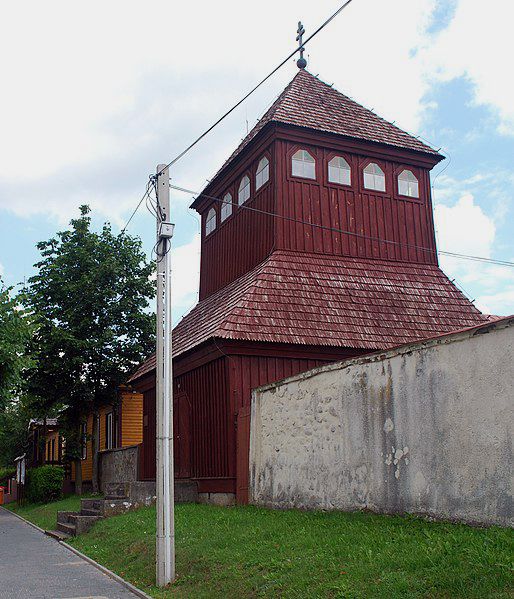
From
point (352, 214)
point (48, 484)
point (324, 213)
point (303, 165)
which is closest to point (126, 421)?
point (48, 484)

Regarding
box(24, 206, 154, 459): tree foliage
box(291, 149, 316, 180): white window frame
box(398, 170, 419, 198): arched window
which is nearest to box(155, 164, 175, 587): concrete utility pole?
Answer: box(291, 149, 316, 180): white window frame

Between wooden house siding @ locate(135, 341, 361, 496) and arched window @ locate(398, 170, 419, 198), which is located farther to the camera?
arched window @ locate(398, 170, 419, 198)

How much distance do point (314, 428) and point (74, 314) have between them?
1776 cm

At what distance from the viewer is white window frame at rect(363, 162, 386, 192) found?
20247 millimetres

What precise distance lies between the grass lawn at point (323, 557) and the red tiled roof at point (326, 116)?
10.7 m

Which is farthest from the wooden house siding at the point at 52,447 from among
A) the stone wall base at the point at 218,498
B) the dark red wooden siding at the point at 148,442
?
the stone wall base at the point at 218,498

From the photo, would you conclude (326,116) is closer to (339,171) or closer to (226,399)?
(339,171)

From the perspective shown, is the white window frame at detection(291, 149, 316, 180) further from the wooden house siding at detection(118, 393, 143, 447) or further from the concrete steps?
the wooden house siding at detection(118, 393, 143, 447)

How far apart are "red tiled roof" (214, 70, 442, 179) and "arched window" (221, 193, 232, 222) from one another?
0.98 metres

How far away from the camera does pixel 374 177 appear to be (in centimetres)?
2039

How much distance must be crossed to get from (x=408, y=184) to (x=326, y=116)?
290 cm

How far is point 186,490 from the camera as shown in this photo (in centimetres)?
1703

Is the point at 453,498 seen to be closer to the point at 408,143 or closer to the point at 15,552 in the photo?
the point at 15,552

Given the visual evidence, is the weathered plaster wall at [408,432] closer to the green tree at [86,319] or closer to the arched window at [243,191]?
the arched window at [243,191]
